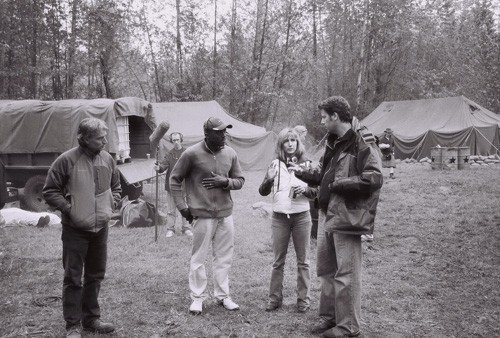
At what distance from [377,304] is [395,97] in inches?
1117

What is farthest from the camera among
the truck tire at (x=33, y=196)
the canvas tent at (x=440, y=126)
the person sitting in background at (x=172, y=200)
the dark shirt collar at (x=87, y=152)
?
the canvas tent at (x=440, y=126)

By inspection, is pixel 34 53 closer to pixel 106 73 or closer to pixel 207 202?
pixel 106 73

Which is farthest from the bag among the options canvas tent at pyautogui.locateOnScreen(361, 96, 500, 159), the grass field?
canvas tent at pyautogui.locateOnScreen(361, 96, 500, 159)

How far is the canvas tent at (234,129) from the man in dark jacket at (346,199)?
14.0m

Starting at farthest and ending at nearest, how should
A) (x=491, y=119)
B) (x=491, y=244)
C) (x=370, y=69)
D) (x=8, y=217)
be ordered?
(x=370, y=69) < (x=491, y=119) < (x=8, y=217) < (x=491, y=244)

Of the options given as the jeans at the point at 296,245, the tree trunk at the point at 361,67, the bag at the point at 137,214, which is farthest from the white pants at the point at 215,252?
the tree trunk at the point at 361,67

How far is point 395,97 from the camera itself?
3162 cm

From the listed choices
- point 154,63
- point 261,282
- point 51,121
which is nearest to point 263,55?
point 154,63

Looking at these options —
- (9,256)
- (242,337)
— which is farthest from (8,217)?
(242,337)

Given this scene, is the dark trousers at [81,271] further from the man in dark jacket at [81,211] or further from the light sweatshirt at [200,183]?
the light sweatshirt at [200,183]

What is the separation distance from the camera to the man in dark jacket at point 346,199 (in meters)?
3.89

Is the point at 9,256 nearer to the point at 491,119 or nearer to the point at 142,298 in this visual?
the point at 142,298

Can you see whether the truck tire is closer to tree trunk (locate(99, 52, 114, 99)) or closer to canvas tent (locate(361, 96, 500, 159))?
tree trunk (locate(99, 52, 114, 99))

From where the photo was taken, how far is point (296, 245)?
4.92m
